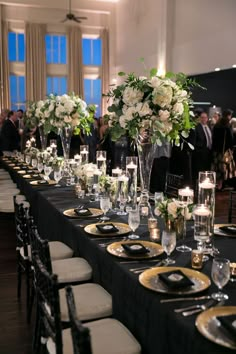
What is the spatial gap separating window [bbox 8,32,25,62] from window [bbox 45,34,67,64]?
34.1 inches

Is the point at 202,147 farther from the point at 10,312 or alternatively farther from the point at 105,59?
the point at 105,59

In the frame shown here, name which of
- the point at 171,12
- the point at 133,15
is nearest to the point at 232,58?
the point at 171,12

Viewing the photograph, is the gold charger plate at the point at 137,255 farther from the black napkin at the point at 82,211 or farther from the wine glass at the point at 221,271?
the black napkin at the point at 82,211

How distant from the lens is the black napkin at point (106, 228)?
9.73ft

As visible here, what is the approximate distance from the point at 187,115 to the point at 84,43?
1379cm

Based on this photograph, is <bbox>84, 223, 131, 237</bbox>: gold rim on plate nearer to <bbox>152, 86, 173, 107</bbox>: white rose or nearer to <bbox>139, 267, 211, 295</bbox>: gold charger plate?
<bbox>139, 267, 211, 295</bbox>: gold charger plate

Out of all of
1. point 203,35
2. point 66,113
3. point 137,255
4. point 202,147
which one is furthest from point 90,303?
point 203,35

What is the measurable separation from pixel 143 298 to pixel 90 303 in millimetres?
595

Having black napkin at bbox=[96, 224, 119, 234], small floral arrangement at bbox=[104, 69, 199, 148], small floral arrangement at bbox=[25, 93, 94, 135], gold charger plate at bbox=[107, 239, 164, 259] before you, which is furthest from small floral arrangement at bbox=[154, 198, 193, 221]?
small floral arrangement at bbox=[25, 93, 94, 135]

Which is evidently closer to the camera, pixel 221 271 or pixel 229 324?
pixel 229 324

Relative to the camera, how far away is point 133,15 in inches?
544

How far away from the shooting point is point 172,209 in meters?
2.54

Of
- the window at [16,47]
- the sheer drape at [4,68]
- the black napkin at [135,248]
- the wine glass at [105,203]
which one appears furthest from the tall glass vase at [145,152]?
the window at [16,47]

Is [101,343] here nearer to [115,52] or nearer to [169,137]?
[169,137]
